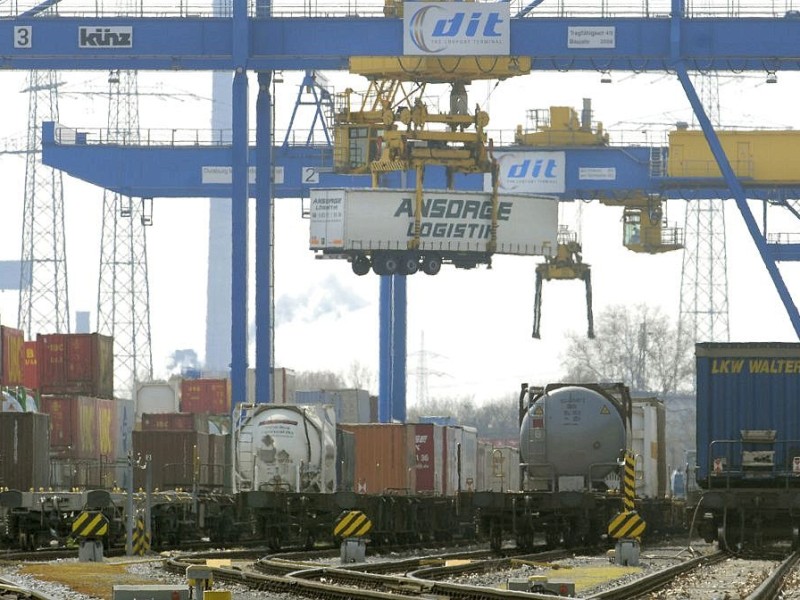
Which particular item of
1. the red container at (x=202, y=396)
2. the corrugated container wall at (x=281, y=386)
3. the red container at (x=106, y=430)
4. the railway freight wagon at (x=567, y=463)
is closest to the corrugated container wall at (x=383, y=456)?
the red container at (x=106, y=430)

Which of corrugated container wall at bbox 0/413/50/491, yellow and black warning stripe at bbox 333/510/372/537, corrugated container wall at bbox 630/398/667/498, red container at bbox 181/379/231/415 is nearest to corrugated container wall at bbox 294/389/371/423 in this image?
red container at bbox 181/379/231/415

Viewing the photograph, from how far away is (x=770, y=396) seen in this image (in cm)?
2395

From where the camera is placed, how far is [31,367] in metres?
42.1

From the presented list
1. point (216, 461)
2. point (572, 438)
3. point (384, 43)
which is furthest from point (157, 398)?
point (572, 438)

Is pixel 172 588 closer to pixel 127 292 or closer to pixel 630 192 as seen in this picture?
pixel 630 192

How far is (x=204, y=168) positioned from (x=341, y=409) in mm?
10777

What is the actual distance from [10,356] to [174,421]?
24.1 feet

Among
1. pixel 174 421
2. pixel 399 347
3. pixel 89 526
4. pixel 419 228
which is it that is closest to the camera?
pixel 89 526

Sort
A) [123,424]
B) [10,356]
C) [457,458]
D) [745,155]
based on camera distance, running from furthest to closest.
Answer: [745,155]
[123,424]
[10,356]
[457,458]

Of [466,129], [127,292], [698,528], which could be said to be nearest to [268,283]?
[466,129]

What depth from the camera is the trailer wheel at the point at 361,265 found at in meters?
48.7

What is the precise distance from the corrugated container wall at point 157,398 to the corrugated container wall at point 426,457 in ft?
70.3

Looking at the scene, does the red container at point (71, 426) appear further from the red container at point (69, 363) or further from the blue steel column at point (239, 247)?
the blue steel column at point (239, 247)

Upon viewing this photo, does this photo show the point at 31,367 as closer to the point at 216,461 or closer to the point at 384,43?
the point at 216,461
